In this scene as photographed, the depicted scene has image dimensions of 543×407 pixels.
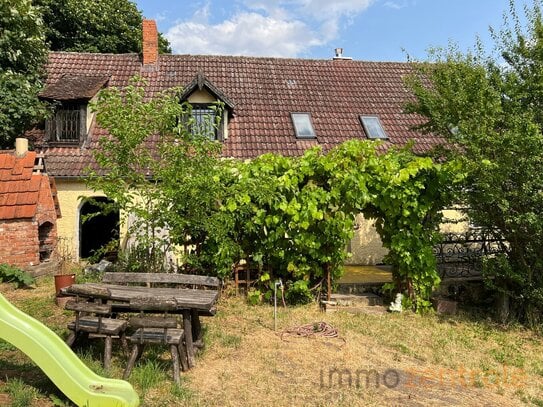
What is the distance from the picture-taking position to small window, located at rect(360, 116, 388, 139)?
47.3 feet

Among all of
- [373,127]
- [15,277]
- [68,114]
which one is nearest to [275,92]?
[373,127]

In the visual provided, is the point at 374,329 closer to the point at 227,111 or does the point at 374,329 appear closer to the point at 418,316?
the point at 418,316

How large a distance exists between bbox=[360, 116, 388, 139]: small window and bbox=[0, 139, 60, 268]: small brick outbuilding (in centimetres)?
971

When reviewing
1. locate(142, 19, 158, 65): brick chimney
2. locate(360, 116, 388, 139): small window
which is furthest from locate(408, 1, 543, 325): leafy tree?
locate(142, 19, 158, 65): brick chimney

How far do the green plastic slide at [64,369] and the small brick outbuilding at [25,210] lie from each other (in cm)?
604

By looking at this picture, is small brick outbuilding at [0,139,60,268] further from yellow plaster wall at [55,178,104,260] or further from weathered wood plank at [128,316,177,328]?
weathered wood plank at [128,316,177,328]

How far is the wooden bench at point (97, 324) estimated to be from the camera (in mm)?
5078

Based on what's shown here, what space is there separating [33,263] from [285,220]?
607 cm

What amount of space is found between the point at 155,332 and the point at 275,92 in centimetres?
1185

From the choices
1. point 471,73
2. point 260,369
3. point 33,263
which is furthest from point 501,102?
point 33,263

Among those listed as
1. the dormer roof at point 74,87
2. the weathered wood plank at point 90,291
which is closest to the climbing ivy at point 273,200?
the weathered wood plank at point 90,291

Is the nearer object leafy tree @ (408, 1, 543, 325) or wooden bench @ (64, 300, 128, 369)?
wooden bench @ (64, 300, 128, 369)

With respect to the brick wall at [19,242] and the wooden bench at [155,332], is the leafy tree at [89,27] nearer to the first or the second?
the brick wall at [19,242]

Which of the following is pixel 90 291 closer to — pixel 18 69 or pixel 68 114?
pixel 68 114
